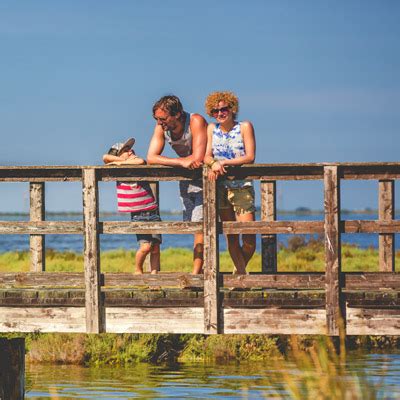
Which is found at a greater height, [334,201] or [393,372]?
[334,201]


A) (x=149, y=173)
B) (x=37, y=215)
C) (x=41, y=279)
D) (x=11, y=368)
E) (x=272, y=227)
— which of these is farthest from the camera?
(x=37, y=215)

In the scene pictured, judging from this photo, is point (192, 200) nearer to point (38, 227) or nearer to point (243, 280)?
point (243, 280)

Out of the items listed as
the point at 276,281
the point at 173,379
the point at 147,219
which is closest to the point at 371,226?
the point at 276,281

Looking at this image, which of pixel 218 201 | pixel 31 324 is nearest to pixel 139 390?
pixel 31 324

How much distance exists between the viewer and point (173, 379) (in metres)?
18.9

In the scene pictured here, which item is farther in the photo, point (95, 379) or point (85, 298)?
point (95, 379)

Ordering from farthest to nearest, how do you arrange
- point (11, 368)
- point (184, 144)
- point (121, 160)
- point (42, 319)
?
1. point (121, 160)
2. point (42, 319)
3. point (184, 144)
4. point (11, 368)

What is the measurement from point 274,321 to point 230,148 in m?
1.96

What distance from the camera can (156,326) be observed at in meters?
13.8

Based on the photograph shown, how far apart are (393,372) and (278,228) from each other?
20.2 feet

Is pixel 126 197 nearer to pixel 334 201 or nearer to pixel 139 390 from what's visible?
pixel 334 201

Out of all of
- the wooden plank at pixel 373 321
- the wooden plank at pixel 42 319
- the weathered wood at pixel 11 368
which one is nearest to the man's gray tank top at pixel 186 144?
the wooden plank at pixel 42 319

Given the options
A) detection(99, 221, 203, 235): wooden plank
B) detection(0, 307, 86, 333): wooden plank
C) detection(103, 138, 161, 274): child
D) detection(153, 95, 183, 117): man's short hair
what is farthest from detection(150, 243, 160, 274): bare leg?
detection(153, 95, 183, 117): man's short hair

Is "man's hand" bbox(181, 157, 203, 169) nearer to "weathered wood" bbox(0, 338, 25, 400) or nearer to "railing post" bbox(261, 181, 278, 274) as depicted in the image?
"railing post" bbox(261, 181, 278, 274)
